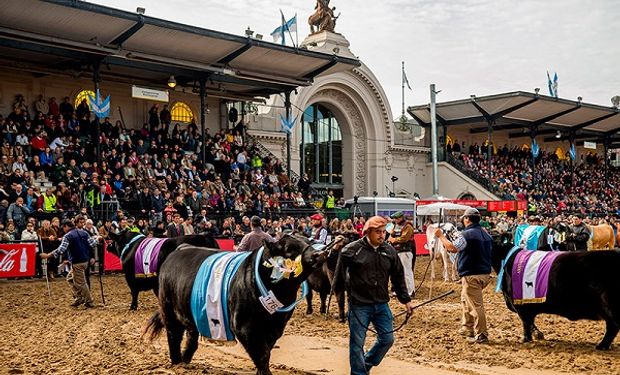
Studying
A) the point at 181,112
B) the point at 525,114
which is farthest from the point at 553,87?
the point at 181,112

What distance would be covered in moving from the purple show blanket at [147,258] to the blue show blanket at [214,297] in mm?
5982

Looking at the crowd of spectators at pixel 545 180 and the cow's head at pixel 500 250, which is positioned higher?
the crowd of spectators at pixel 545 180

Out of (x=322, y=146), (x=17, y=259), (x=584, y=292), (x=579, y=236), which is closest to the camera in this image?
(x=584, y=292)

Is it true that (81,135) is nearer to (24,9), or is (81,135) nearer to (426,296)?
(24,9)

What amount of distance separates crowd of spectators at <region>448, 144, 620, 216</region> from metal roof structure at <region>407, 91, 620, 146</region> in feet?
7.37

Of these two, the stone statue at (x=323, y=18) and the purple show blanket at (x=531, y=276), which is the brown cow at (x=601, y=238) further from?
the stone statue at (x=323, y=18)

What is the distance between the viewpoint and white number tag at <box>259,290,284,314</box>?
714 cm

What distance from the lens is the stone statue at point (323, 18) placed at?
39.6 meters

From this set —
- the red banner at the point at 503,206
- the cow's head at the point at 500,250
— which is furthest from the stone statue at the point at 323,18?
the cow's head at the point at 500,250

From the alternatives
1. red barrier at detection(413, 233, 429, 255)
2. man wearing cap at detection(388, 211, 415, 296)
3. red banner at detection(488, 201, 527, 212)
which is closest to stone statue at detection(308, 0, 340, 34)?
red banner at detection(488, 201, 527, 212)

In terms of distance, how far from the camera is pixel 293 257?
7.14 metres

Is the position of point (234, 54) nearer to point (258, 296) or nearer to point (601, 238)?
point (601, 238)

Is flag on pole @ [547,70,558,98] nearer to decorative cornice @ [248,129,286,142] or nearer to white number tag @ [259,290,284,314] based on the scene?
decorative cornice @ [248,129,286,142]

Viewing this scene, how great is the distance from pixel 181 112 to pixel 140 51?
25.2 ft
